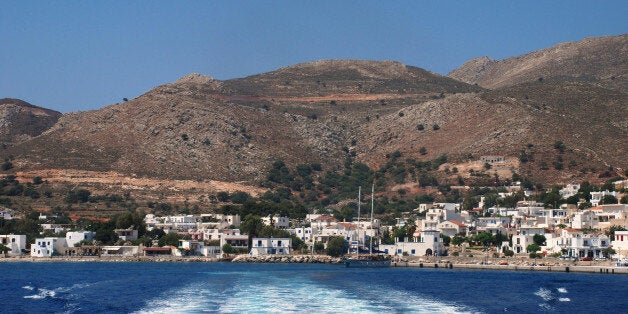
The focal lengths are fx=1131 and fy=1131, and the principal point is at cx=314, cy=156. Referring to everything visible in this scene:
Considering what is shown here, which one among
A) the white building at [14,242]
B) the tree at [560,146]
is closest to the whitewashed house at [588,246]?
the tree at [560,146]

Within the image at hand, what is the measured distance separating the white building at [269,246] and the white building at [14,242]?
956 inches

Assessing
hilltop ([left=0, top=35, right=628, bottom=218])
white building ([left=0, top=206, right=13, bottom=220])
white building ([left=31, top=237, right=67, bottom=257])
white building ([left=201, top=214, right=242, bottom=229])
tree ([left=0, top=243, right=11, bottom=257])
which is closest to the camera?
white building ([left=31, top=237, right=67, bottom=257])

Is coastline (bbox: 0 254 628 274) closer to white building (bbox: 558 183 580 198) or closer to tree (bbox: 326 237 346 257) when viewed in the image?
tree (bbox: 326 237 346 257)

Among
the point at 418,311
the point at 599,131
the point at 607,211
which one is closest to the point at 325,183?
the point at 599,131

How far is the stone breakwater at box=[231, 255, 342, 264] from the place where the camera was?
109 m

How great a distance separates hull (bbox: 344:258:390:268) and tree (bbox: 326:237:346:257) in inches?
375

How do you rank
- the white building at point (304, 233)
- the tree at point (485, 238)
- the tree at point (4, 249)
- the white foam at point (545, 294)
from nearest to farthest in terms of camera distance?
the white foam at point (545, 294), the tree at point (485, 238), the tree at point (4, 249), the white building at point (304, 233)

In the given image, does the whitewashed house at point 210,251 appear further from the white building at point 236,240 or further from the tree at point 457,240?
the tree at point 457,240

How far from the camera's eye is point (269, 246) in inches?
4483

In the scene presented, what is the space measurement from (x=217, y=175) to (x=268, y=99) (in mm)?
48017

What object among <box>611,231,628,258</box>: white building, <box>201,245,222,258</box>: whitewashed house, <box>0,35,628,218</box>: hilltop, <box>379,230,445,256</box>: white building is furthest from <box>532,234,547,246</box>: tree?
<box>0,35,628,218</box>: hilltop

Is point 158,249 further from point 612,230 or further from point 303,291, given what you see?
point 303,291

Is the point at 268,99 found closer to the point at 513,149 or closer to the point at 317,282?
the point at 513,149

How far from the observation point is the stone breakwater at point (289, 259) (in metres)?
109
